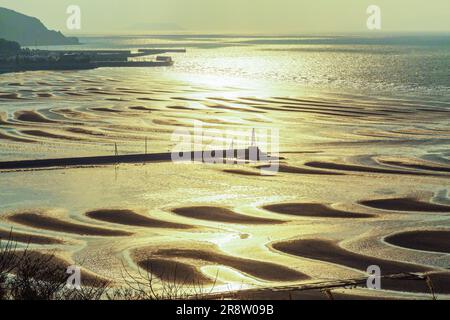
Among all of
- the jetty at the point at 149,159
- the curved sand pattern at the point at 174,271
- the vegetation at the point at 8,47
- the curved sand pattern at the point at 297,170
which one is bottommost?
the curved sand pattern at the point at 174,271

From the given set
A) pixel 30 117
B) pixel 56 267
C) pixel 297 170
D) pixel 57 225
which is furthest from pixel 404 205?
pixel 30 117

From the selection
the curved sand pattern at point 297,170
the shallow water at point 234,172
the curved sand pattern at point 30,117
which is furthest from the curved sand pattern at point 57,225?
the curved sand pattern at point 30,117

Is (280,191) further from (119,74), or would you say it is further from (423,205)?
(119,74)

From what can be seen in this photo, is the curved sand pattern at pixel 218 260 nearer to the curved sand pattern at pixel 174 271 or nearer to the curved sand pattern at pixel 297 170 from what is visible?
the curved sand pattern at pixel 174 271

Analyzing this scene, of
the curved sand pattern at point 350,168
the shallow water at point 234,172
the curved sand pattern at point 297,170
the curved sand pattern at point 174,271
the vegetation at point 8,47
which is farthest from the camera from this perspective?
the vegetation at point 8,47

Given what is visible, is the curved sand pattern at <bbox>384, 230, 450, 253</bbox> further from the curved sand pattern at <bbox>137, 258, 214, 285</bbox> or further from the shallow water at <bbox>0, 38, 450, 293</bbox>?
the curved sand pattern at <bbox>137, 258, 214, 285</bbox>

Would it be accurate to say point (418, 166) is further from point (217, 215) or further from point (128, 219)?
point (128, 219)
